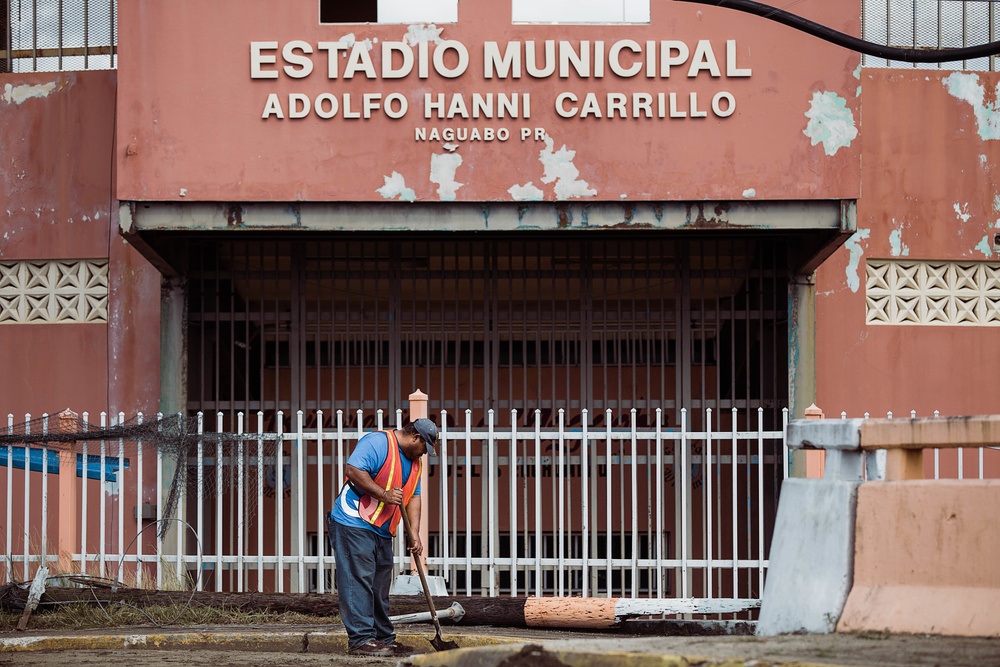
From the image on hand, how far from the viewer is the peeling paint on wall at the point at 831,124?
10281 mm

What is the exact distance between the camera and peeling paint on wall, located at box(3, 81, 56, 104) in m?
11.8

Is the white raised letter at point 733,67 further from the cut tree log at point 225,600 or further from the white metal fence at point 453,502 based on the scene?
the cut tree log at point 225,600

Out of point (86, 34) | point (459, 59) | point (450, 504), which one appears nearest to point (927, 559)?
point (459, 59)

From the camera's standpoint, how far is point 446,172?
10.4 meters

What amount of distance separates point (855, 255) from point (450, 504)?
4377mm

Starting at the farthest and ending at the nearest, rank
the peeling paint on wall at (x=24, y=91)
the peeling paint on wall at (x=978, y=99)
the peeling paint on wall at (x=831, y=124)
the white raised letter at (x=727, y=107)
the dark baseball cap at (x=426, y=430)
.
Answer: the peeling paint on wall at (x=24, y=91), the peeling paint on wall at (x=978, y=99), the white raised letter at (x=727, y=107), the peeling paint on wall at (x=831, y=124), the dark baseball cap at (x=426, y=430)

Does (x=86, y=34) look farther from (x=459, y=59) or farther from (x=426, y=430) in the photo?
(x=426, y=430)

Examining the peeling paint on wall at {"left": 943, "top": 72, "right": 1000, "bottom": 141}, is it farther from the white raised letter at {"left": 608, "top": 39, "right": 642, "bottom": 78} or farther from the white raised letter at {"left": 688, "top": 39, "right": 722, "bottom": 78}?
the white raised letter at {"left": 608, "top": 39, "right": 642, "bottom": 78}

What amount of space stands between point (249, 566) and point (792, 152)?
5334mm

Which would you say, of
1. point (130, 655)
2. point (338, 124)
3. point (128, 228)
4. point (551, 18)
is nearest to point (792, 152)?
point (551, 18)

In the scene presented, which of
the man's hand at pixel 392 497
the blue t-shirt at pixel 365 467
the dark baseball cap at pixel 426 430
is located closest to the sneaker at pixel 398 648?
the blue t-shirt at pixel 365 467

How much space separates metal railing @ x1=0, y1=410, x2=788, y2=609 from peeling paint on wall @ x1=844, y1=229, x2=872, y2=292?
146 cm

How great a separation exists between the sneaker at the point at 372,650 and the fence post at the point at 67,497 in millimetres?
2791

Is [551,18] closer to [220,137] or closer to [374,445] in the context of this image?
[220,137]
